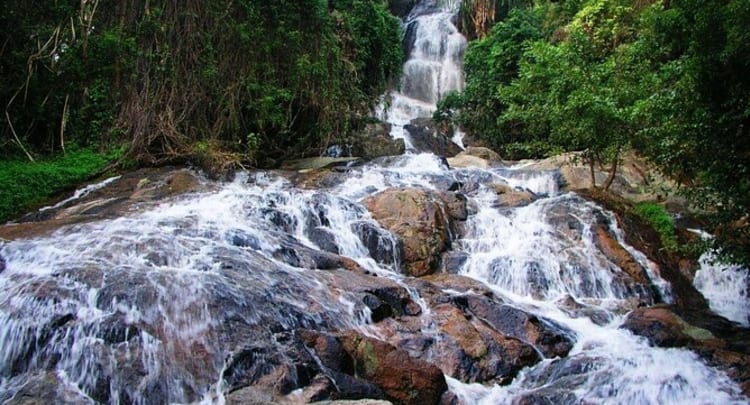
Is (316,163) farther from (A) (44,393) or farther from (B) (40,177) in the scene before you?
(A) (44,393)

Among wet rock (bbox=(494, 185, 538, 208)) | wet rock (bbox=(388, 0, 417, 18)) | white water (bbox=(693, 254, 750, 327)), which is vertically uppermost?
wet rock (bbox=(388, 0, 417, 18))

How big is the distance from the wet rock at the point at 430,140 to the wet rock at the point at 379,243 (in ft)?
32.0

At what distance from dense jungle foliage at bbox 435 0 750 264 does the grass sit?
29.2ft

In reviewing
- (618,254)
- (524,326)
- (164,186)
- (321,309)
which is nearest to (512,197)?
(618,254)

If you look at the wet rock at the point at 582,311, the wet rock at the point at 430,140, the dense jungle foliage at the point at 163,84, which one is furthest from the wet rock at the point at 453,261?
the wet rock at the point at 430,140

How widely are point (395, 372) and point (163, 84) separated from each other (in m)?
9.77

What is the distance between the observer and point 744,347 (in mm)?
6117

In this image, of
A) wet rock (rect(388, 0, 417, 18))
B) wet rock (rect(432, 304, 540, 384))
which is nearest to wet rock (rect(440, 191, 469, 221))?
wet rock (rect(432, 304, 540, 384))

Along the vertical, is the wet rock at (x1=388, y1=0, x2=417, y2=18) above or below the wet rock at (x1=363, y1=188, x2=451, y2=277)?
above

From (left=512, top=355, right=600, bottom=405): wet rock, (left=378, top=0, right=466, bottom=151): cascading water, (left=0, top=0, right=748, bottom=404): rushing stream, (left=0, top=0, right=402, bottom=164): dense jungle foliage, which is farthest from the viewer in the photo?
(left=378, top=0, right=466, bottom=151): cascading water

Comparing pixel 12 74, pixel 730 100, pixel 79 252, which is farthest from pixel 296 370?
pixel 12 74

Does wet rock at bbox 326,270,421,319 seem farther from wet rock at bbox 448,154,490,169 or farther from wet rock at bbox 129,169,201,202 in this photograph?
wet rock at bbox 448,154,490,169

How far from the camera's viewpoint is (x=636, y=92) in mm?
9859

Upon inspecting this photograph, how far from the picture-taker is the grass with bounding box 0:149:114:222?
9.05m
